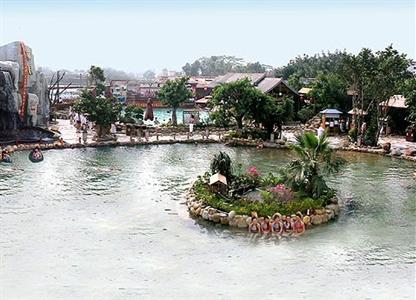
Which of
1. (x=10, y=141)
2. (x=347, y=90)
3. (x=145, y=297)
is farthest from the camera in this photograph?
(x=347, y=90)

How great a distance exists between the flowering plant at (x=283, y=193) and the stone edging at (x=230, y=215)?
103 centimetres

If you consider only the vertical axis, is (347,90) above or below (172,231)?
above

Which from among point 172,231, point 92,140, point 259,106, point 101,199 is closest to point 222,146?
point 259,106

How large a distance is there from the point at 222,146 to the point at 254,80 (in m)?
15.5

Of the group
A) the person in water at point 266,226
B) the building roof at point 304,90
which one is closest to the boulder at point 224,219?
the person in water at point 266,226

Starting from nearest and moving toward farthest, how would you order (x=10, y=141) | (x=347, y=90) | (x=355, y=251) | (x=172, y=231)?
(x=355, y=251) → (x=172, y=231) → (x=10, y=141) → (x=347, y=90)

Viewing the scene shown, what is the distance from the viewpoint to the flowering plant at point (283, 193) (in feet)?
63.7

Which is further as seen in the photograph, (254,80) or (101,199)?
(254,80)

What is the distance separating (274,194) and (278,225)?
73.6 inches

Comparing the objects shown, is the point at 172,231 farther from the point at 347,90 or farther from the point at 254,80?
the point at 254,80

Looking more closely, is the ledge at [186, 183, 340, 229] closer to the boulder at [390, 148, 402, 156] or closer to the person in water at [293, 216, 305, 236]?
the person in water at [293, 216, 305, 236]

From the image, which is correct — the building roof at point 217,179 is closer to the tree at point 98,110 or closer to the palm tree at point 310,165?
the palm tree at point 310,165

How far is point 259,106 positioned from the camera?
116ft

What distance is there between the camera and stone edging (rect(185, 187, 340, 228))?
18219 mm
